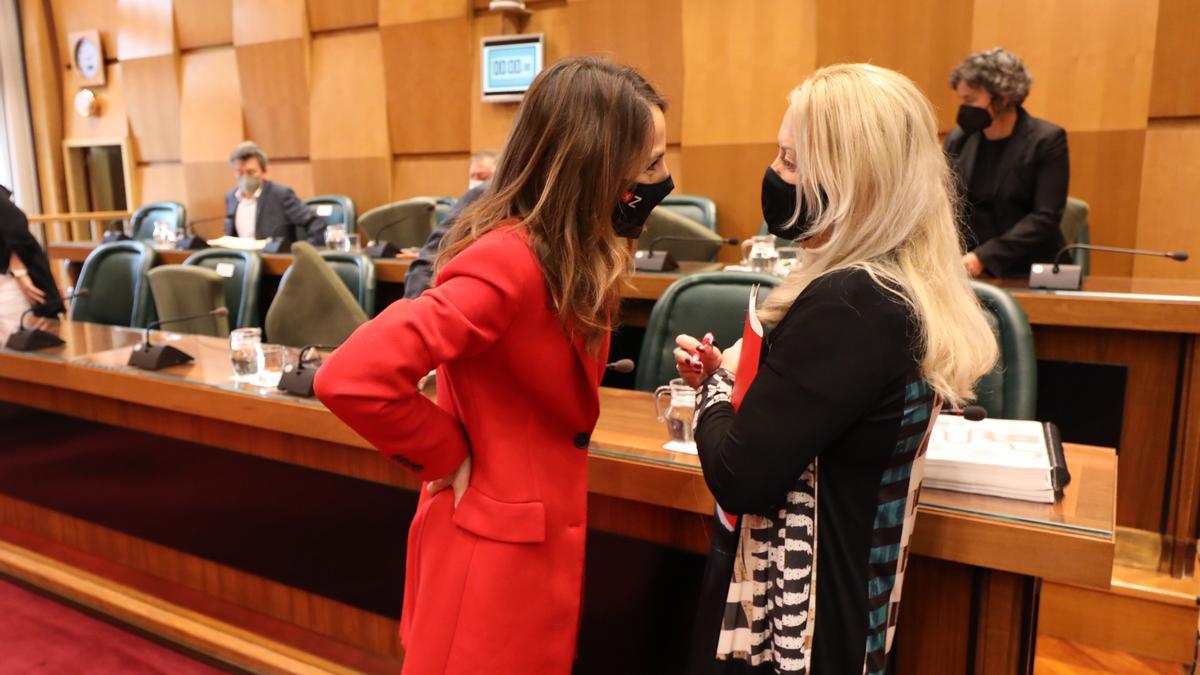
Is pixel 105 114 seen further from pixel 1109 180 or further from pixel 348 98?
pixel 1109 180

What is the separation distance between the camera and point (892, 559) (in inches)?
41.4

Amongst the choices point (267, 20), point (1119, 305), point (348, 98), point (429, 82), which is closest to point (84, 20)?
point (267, 20)

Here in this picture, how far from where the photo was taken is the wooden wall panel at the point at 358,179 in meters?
6.43

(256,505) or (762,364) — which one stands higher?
(762,364)

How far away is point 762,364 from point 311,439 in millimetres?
1079

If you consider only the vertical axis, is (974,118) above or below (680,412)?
above

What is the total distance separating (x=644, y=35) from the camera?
5.30 m

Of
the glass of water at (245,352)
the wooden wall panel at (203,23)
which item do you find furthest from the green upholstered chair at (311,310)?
the wooden wall panel at (203,23)

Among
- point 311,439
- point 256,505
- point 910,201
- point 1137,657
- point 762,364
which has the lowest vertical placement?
point 1137,657

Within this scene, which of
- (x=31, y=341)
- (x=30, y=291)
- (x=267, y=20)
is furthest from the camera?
(x=267, y=20)

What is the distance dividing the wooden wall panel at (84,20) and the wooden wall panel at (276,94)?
170cm

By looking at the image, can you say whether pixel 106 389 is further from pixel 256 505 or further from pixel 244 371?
pixel 256 505

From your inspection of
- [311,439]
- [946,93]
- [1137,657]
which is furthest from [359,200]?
[1137,657]

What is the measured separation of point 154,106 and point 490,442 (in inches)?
300
